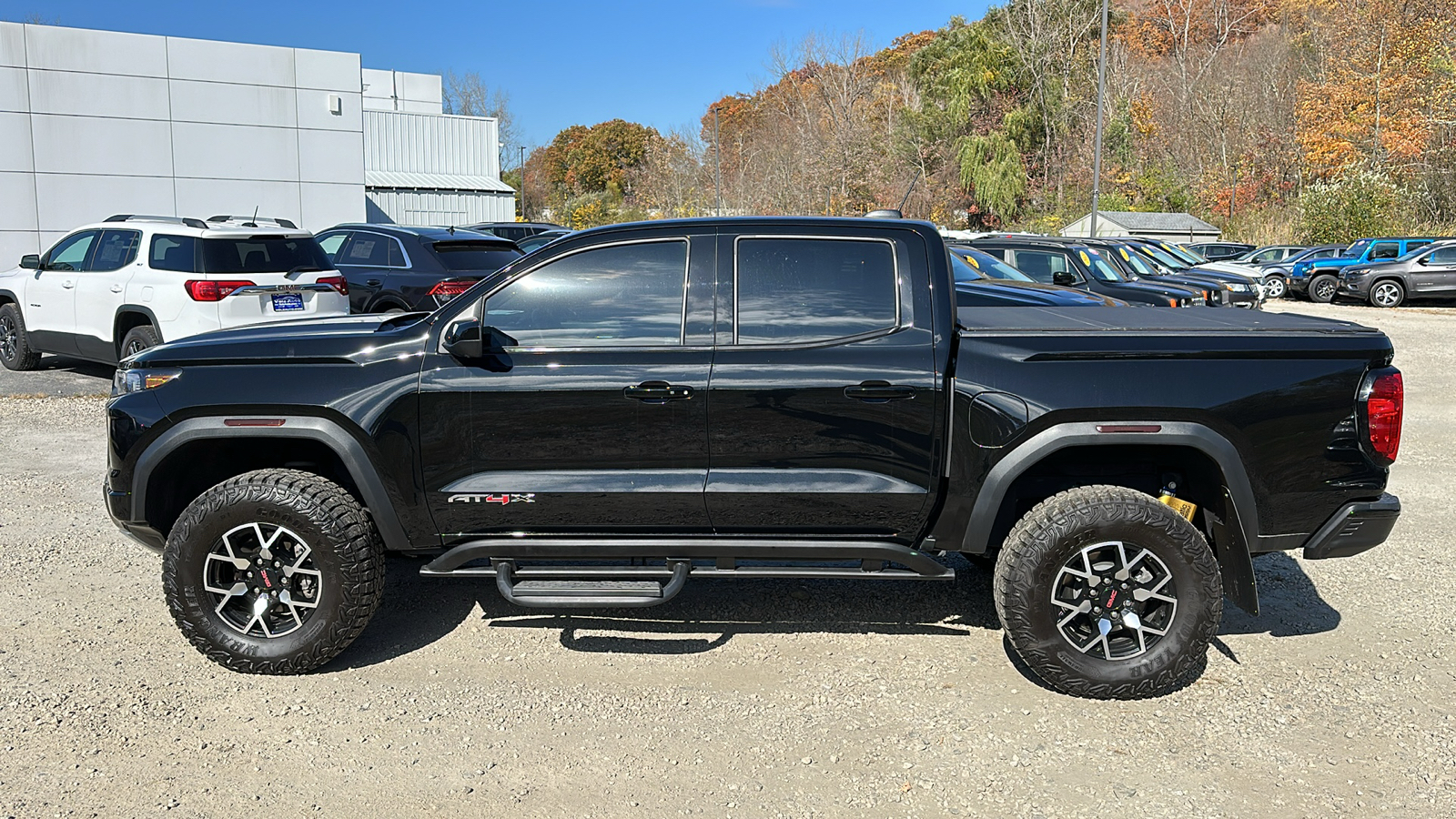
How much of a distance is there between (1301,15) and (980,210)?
63.5 ft

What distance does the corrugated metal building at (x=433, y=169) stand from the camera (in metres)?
38.2

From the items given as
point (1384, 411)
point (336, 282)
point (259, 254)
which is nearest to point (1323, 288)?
point (336, 282)

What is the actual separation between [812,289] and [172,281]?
26.3ft

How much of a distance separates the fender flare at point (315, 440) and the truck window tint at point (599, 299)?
2.52 feet

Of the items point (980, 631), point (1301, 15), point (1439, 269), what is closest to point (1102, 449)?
point (980, 631)

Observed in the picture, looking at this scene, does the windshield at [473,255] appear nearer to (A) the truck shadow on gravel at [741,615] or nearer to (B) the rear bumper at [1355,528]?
(A) the truck shadow on gravel at [741,615]

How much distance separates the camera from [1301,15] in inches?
2154

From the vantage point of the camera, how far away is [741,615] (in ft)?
17.4

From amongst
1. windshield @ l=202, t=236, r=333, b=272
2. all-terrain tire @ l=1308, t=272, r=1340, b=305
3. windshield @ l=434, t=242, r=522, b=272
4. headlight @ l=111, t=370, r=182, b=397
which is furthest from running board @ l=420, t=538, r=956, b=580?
all-terrain tire @ l=1308, t=272, r=1340, b=305

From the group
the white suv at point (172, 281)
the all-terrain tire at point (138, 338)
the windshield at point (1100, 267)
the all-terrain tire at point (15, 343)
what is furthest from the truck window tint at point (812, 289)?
the windshield at point (1100, 267)

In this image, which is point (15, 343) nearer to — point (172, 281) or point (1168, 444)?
point (172, 281)

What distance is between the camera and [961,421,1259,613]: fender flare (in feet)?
13.9

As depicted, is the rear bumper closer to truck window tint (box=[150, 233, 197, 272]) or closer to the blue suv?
truck window tint (box=[150, 233, 197, 272])

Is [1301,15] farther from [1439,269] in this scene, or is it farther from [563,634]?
[563,634]
